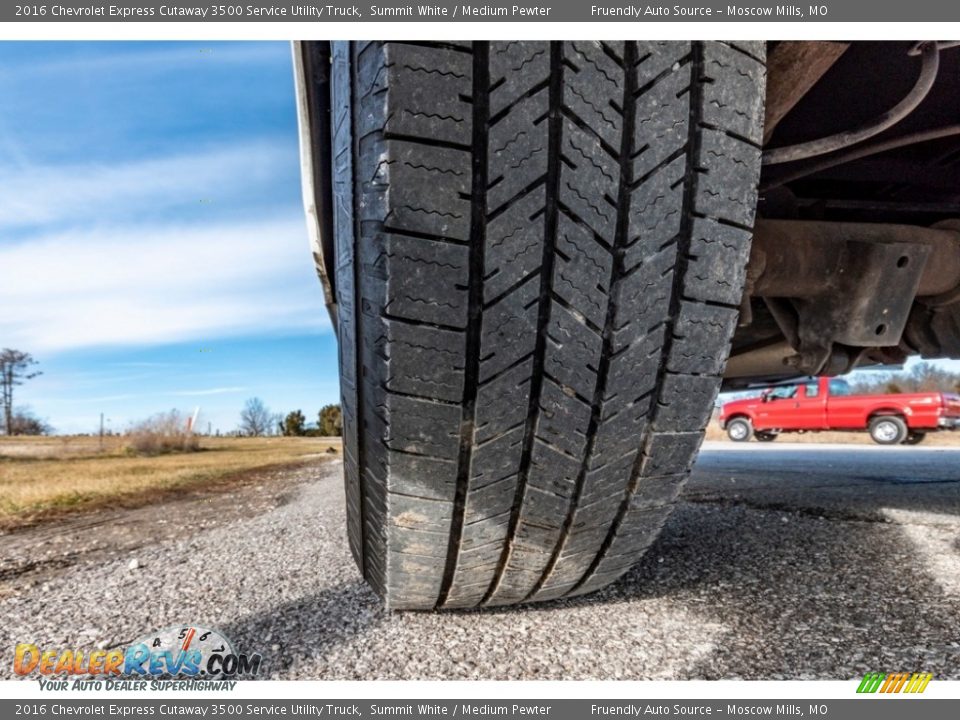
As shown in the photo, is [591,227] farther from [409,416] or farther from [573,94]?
[409,416]

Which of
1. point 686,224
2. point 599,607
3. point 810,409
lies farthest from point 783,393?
point 686,224

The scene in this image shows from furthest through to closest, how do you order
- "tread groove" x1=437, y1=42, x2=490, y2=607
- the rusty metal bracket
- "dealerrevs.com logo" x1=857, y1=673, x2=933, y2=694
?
the rusty metal bracket < "dealerrevs.com logo" x1=857, y1=673, x2=933, y2=694 < "tread groove" x1=437, y1=42, x2=490, y2=607

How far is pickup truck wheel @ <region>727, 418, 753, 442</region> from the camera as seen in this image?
1111cm

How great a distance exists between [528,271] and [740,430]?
11.7 metres

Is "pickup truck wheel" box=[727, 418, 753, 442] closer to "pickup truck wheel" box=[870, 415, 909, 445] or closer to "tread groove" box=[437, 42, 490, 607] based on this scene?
"pickup truck wheel" box=[870, 415, 909, 445]

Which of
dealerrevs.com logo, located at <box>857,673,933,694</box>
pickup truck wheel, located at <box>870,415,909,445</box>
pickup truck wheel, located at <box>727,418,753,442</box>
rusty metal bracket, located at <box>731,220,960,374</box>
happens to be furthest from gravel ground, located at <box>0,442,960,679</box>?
pickup truck wheel, located at <box>727,418,753,442</box>

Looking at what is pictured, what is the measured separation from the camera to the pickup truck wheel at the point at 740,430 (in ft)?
36.4

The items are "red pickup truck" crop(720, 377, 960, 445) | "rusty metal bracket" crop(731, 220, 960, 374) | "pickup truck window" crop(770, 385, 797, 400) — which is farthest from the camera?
"pickup truck window" crop(770, 385, 797, 400)

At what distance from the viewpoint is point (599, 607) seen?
1104 millimetres

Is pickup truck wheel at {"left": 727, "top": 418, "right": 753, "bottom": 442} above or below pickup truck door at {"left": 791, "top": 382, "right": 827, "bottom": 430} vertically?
below

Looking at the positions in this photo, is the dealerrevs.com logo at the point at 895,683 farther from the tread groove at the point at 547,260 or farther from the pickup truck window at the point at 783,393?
the pickup truck window at the point at 783,393

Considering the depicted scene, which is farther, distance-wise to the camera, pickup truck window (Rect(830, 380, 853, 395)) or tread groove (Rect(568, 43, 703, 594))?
pickup truck window (Rect(830, 380, 853, 395))

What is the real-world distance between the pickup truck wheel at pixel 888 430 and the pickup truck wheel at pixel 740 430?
208cm

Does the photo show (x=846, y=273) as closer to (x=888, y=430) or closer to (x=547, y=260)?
(x=547, y=260)
